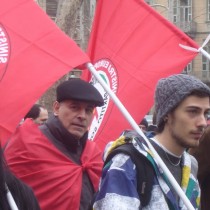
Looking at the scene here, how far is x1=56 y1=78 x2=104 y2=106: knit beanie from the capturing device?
4.05 m

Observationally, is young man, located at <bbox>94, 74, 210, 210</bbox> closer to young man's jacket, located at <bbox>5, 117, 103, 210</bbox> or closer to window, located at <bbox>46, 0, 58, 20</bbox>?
young man's jacket, located at <bbox>5, 117, 103, 210</bbox>

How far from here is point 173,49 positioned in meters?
4.72

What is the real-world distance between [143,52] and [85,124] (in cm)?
78

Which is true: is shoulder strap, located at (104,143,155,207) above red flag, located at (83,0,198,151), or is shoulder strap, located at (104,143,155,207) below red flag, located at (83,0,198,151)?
below

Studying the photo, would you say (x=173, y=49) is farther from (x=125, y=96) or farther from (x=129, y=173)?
(x=129, y=173)

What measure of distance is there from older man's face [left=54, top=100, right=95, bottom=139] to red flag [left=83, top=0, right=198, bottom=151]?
0.47 metres

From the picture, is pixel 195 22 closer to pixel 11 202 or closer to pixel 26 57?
pixel 26 57

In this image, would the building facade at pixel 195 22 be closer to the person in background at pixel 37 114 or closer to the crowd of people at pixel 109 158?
the person in background at pixel 37 114

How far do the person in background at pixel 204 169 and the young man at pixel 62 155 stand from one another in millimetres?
597

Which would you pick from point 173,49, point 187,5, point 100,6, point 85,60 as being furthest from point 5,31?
point 187,5

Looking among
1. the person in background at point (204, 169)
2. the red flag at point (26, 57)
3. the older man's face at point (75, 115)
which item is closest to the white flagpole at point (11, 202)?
the red flag at point (26, 57)

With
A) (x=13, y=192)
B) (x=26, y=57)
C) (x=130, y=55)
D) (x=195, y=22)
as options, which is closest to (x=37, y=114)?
(x=130, y=55)

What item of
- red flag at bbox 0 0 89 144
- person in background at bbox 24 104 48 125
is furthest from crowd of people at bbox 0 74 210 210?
person in background at bbox 24 104 48 125

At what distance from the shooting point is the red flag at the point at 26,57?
337 cm
